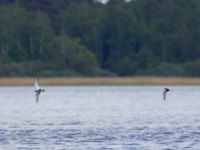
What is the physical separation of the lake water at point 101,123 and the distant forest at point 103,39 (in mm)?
27725

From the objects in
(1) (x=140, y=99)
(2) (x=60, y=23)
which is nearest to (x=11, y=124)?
(1) (x=140, y=99)

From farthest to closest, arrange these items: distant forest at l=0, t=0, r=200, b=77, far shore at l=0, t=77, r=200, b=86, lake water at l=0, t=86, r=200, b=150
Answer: distant forest at l=0, t=0, r=200, b=77, far shore at l=0, t=77, r=200, b=86, lake water at l=0, t=86, r=200, b=150

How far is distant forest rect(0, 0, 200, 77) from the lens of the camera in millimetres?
100250

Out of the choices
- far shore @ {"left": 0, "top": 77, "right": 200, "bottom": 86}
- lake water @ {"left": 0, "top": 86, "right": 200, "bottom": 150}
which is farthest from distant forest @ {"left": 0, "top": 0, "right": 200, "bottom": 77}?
lake water @ {"left": 0, "top": 86, "right": 200, "bottom": 150}

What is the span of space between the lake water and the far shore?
13914mm

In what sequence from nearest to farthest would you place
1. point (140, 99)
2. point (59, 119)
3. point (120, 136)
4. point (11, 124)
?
point (120, 136) → point (11, 124) → point (59, 119) → point (140, 99)

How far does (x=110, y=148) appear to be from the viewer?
35.8 metres

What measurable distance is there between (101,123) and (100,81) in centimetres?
4283

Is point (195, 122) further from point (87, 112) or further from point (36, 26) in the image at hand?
point (36, 26)

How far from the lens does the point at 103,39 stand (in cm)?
10844

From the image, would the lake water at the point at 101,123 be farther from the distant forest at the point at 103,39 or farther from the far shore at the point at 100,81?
the distant forest at the point at 103,39

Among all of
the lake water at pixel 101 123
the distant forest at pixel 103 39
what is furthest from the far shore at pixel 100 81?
the lake water at pixel 101 123

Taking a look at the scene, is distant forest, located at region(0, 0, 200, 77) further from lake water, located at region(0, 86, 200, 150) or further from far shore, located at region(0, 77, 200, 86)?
lake water, located at region(0, 86, 200, 150)

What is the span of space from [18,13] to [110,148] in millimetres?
72696
